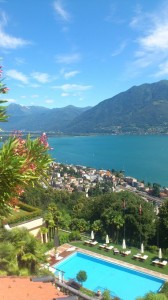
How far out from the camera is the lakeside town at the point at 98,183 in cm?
6839

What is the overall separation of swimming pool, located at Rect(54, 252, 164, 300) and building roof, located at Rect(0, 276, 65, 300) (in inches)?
406

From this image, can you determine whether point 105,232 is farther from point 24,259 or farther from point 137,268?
point 24,259

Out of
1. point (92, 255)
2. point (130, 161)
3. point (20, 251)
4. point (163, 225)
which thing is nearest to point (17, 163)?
point (20, 251)

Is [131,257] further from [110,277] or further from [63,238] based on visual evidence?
[63,238]

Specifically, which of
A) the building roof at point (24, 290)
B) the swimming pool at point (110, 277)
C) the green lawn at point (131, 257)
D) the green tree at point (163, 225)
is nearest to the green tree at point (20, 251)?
the swimming pool at point (110, 277)

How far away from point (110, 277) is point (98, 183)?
6164 cm

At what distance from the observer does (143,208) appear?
21719 mm

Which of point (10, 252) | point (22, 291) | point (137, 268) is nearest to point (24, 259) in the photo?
point (10, 252)

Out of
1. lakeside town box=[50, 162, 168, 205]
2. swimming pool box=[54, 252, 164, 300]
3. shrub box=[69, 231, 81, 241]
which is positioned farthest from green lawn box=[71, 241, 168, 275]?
lakeside town box=[50, 162, 168, 205]

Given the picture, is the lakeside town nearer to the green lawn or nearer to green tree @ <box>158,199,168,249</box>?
green tree @ <box>158,199,168,249</box>

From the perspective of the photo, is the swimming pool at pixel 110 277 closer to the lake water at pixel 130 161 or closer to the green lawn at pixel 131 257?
the green lawn at pixel 131 257

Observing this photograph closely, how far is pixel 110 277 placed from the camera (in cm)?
1661

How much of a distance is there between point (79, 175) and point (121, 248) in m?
75.9

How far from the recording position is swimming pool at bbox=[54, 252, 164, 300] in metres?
15.2
